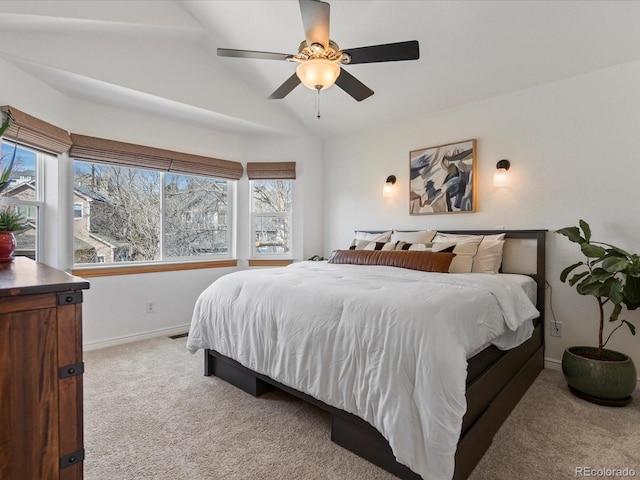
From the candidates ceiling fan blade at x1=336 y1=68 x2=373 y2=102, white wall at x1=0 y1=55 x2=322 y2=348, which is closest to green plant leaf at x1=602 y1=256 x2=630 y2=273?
ceiling fan blade at x1=336 y1=68 x2=373 y2=102

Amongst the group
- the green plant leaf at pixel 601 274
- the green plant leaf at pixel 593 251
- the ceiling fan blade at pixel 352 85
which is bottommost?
the green plant leaf at pixel 601 274

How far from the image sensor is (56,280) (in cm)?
114

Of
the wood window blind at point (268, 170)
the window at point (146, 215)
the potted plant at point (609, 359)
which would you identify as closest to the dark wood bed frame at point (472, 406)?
the potted plant at point (609, 359)

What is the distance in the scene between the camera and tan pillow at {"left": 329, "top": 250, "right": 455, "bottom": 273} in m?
2.70

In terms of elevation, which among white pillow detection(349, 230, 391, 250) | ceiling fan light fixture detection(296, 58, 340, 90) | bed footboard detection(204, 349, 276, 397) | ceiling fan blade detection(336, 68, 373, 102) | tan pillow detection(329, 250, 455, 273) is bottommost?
bed footboard detection(204, 349, 276, 397)

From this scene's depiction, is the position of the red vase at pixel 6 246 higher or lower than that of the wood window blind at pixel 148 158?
lower

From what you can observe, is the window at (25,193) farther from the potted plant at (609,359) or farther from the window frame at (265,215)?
the potted plant at (609,359)

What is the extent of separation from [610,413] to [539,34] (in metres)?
2.71

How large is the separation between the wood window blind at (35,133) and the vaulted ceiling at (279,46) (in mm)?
407

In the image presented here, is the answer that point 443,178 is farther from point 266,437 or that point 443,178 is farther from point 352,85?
point 266,437

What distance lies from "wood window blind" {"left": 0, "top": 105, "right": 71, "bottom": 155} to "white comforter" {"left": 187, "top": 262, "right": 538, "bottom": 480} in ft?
6.64

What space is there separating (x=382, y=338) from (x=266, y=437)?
952 millimetres

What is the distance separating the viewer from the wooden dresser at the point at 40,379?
3.27 ft

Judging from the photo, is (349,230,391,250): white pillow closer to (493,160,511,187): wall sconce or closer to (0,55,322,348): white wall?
(0,55,322,348): white wall
